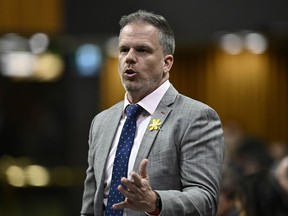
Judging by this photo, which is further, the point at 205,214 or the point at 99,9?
the point at 99,9

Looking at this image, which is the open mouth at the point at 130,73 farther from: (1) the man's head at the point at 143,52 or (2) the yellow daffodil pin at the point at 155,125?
(2) the yellow daffodil pin at the point at 155,125

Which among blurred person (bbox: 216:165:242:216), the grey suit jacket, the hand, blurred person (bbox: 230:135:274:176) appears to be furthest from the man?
blurred person (bbox: 230:135:274:176)

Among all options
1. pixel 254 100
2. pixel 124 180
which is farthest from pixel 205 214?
pixel 254 100

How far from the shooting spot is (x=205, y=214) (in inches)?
114

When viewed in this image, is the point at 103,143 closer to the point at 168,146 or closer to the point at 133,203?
the point at 168,146

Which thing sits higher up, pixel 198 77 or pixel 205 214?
pixel 205 214

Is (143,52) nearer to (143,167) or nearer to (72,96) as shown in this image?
(143,167)

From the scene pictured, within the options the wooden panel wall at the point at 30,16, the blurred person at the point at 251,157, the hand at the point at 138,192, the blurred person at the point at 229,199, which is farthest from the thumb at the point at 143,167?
the wooden panel wall at the point at 30,16

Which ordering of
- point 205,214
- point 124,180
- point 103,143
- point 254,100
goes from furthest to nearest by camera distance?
point 254,100
point 103,143
point 205,214
point 124,180

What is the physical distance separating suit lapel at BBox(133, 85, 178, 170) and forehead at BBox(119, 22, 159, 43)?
0.25 metres

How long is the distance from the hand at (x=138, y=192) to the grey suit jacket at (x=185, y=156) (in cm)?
14

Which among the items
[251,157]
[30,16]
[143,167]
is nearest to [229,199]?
[143,167]

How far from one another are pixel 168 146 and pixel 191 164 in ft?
0.38

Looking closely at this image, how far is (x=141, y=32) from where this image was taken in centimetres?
302
